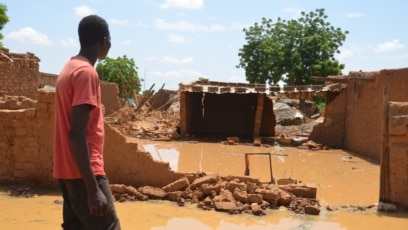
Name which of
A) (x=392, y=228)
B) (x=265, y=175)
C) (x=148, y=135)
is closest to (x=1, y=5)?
(x=148, y=135)

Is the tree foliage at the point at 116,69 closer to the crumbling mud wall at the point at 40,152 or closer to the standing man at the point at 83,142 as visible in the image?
the crumbling mud wall at the point at 40,152

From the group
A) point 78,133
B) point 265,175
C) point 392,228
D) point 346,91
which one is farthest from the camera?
point 346,91

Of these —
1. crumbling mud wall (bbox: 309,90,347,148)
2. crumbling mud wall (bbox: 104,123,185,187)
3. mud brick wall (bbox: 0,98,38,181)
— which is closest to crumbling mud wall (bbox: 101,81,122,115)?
crumbling mud wall (bbox: 309,90,347,148)

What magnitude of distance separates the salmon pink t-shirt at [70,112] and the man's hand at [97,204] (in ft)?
0.48

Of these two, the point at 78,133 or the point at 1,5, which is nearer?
the point at 78,133

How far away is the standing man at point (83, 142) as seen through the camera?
2.49 meters

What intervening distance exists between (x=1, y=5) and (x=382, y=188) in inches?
556

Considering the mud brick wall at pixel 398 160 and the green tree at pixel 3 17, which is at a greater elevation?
the green tree at pixel 3 17

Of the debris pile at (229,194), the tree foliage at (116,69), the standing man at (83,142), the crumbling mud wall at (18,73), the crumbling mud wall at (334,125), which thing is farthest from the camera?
the tree foliage at (116,69)

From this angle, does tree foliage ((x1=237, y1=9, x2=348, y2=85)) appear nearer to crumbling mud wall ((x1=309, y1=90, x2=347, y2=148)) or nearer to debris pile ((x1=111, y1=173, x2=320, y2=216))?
crumbling mud wall ((x1=309, y1=90, x2=347, y2=148))

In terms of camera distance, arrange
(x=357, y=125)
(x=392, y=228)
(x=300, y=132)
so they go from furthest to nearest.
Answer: (x=300, y=132)
(x=357, y=125)
(x=392, y=228)

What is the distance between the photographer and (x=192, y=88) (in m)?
18.3

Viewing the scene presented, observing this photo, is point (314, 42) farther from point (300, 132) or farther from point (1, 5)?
point (1, 5)

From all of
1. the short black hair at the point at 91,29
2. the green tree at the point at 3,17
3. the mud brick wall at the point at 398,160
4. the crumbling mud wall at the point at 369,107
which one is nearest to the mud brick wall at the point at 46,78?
the green tree at the point at 3,17
